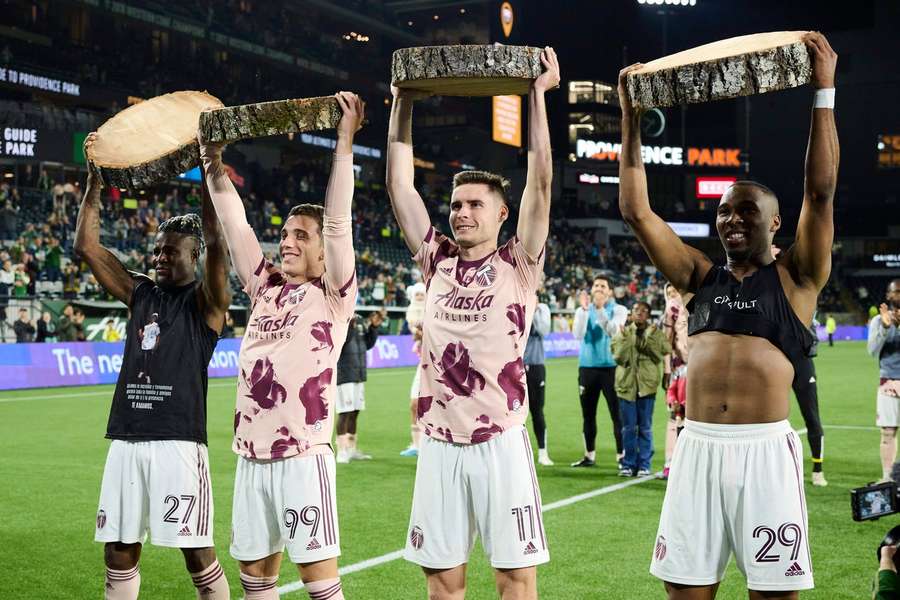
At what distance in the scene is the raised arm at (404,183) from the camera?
4.84m

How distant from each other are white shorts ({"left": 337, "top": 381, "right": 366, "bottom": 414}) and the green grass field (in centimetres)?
70

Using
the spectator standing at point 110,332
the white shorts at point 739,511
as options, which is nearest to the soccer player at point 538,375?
the white shorts at point 739,511

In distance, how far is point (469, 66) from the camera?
4.32 m

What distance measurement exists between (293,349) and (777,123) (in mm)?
68283

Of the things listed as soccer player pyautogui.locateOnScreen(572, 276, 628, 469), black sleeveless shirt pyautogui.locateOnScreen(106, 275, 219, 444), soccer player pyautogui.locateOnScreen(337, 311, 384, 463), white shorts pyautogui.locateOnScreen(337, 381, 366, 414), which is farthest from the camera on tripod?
white shorts pyautogui.locateOnScreen(337, 381, 366, 414)

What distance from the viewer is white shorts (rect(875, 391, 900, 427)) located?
10.2 meters

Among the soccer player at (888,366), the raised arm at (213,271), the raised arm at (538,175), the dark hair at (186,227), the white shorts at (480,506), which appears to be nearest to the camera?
the white shorts at (480,506)

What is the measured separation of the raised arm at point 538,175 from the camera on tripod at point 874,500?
6.86 ft

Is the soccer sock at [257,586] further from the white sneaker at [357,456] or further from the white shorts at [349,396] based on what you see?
the white sneaker at [357,456]

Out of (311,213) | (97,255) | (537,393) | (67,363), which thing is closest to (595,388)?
(537,393)

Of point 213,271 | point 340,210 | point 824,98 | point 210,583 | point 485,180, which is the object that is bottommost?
point 210,583

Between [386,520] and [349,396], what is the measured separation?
3.43 meters

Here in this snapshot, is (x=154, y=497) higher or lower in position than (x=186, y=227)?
lower

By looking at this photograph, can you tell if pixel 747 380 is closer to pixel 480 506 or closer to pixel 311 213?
pixel 480 506
